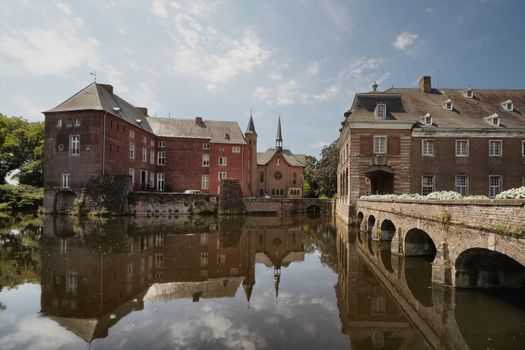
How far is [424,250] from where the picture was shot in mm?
13172

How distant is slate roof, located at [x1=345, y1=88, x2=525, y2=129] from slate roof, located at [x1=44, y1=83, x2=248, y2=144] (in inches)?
840

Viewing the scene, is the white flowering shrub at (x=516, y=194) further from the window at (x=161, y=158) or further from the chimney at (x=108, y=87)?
the window at (x=161, y=158)

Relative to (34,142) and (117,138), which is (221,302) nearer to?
(117,138)

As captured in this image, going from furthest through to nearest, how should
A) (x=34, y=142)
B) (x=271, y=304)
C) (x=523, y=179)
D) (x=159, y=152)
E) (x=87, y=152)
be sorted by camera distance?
(x=34, y=142)
(x=159, y=152)
(x=87, y=152)
(x=523, y=179)
(x=271, y=304)

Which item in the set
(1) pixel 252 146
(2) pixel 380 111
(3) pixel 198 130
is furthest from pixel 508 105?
(3) pixel 198 130

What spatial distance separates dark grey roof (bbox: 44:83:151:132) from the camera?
101 ft

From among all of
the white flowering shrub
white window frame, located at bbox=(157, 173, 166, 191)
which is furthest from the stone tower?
the white flowering shrub

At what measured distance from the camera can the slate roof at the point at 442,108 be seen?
2430 centimetres

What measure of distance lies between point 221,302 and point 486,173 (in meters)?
24.8

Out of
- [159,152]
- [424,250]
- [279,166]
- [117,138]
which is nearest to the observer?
[424,250]

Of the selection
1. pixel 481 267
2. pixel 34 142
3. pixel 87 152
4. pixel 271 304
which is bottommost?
pixel 271 304

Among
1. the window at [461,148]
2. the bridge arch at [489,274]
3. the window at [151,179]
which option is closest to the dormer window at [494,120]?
the window at [461,148]

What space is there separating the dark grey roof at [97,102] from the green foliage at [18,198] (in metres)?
13.3

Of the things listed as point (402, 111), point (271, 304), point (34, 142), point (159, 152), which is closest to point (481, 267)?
point (271, 304)
